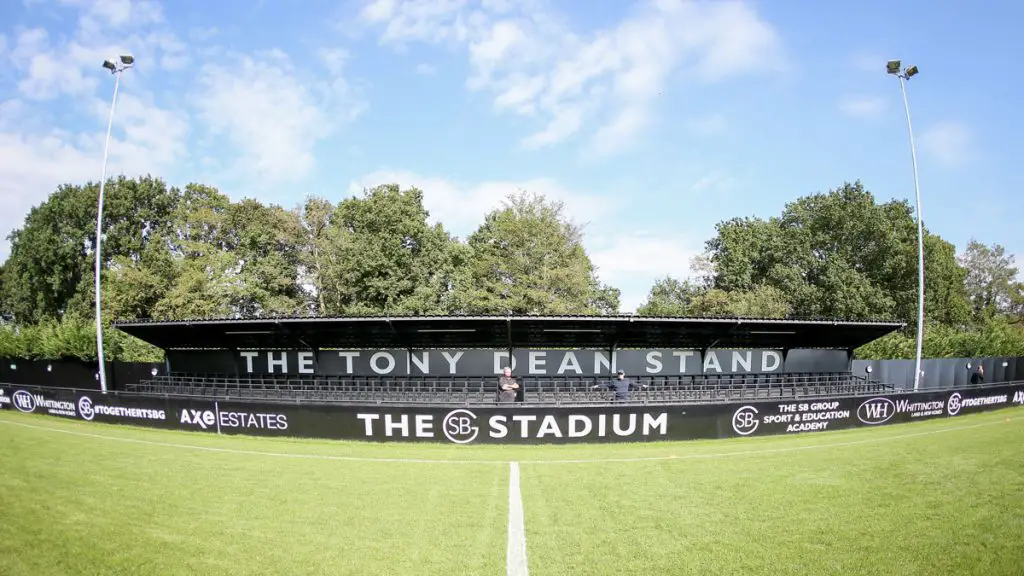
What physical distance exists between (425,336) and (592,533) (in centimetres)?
1428

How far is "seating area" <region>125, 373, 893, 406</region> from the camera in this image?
63.6 ft

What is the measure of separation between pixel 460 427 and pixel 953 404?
66.6 feet

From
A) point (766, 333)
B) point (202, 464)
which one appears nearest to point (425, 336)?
point (202, 464)

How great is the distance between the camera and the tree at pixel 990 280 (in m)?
69.4

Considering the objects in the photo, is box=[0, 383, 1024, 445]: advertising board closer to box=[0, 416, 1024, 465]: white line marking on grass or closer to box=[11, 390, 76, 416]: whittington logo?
box=[11, 390, 76, 416]: whittington logo

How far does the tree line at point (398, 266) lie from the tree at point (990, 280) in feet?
54.6

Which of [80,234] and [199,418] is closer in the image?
[199,418]

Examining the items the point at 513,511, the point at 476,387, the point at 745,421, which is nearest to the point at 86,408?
the point at 476,387

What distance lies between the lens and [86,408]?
19.9 m

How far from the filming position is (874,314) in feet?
156

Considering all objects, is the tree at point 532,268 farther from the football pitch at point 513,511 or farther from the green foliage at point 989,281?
the green foliage at point 989,281

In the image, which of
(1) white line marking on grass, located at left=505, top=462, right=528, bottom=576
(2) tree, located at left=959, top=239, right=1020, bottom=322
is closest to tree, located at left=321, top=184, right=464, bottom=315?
(1) white line marking on grass, located at left=505, top=462, right=528, bottom=576

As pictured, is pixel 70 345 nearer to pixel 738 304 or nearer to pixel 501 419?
pixel 501 419

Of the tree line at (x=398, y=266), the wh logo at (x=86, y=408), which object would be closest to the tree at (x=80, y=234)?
the tree line at (x=398, y=266)
